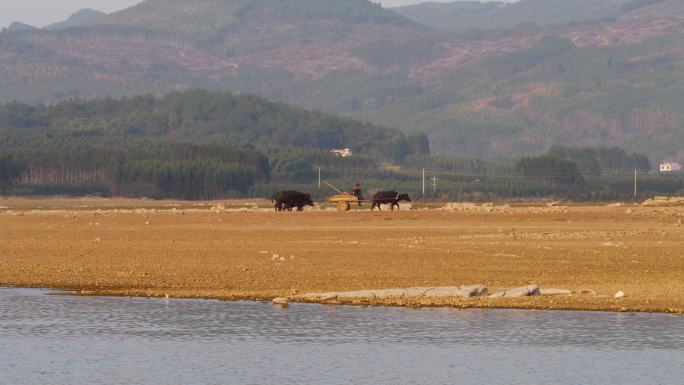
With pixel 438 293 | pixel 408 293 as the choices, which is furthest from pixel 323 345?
pixel 438 293

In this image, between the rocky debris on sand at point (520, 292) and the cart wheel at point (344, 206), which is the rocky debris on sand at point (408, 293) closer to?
the rocky debris on sand at point (520, 292)

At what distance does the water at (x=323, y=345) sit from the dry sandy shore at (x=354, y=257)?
259cm

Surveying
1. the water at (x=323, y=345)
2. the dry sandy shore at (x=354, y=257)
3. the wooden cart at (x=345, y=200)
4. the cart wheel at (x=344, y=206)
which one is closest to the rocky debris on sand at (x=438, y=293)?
the dry sandy shore at (x=354, y=257)

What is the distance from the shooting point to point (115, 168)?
199 metres

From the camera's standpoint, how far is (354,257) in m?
53.8

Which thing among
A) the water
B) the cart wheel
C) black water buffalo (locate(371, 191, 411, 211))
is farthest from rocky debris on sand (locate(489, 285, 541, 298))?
the cart wheel

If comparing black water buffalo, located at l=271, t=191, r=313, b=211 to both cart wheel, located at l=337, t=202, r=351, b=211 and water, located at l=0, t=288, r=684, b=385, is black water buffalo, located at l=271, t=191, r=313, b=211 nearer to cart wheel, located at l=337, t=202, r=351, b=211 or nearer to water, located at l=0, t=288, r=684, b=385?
cart wheel, located at l=337, t=202, r=351, b=211

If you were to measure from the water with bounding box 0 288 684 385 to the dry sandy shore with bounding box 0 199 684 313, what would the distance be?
2594 millimetres

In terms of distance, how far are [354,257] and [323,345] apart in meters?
22.1

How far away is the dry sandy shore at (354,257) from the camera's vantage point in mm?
41719

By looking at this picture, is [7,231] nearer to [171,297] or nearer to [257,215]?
[257,215]

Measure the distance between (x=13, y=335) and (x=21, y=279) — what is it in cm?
1190

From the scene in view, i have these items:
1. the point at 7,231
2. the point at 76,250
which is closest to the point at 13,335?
the point at 76,250

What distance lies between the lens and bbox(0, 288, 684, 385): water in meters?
28.4
